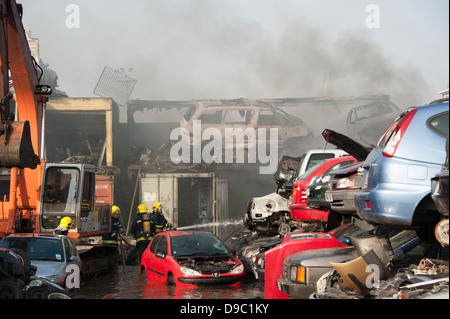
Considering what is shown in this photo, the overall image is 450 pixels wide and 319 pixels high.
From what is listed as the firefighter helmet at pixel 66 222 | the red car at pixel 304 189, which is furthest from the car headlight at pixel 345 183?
the firefighter helmet at pixel 66 222

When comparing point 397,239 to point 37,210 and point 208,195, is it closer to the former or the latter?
point 37,210

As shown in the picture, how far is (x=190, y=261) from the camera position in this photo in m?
10.6

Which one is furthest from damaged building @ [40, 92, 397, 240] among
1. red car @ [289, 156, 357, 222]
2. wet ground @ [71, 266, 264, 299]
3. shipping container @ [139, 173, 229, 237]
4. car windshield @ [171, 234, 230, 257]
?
car windshield @ [171, 234, 230, 257]

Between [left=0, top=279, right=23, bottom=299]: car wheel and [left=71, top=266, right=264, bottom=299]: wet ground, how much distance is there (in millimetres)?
2937

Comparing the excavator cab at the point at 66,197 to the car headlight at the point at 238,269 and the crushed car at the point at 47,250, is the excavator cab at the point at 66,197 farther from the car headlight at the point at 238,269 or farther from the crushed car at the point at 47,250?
the car headlight at the point at 238,269

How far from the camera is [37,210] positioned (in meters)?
13.4

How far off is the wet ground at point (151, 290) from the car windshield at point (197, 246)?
74 cm

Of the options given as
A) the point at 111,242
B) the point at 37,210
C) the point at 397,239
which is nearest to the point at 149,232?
the point at 111,242

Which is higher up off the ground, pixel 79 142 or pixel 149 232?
pixel 79 142

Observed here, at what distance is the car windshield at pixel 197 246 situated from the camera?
11127 mm

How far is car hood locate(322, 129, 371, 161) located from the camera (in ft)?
26.6

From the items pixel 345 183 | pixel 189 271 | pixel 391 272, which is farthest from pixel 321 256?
pixel 189 271
